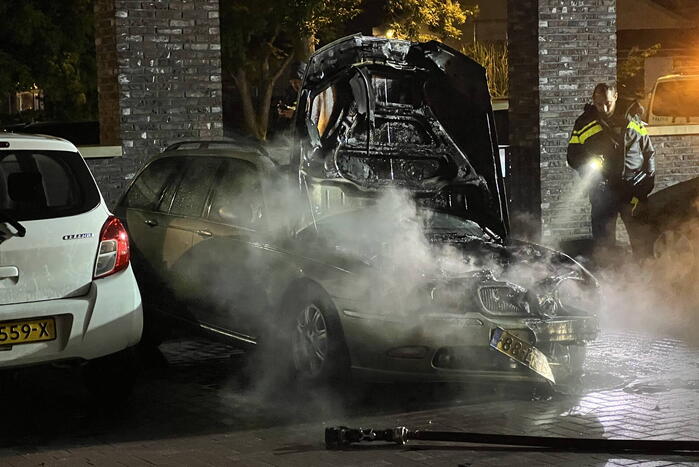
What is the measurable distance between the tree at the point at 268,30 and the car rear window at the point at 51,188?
21536 millimetres

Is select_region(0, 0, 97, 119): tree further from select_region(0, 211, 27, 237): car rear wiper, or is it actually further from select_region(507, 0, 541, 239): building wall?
select_region(0, 211, 27, 237): car rear wiper

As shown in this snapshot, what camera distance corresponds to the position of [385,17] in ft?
101

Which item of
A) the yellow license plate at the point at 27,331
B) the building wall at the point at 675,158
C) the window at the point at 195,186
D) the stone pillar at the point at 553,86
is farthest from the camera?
the building wall at the point at 675,158

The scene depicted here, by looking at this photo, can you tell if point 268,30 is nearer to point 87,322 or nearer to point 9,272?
point 87,322

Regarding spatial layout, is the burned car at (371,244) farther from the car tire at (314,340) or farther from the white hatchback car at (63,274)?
the white hatchback car at (63,274)

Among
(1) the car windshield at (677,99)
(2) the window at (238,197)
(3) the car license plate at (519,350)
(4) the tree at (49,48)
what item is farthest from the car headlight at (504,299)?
(4) the tree at (49,48)

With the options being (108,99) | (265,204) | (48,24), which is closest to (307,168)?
(265,204)

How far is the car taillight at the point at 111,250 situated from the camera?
7.53 meters

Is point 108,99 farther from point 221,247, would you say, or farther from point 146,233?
point 221,247

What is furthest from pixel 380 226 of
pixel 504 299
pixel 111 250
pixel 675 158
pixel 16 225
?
pixel 675 158

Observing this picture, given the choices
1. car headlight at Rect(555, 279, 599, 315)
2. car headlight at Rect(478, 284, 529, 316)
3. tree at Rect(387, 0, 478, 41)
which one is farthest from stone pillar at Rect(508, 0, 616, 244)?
tree at Rect(387, 0, 478, 41)

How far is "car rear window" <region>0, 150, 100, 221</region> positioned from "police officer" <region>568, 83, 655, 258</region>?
→ 22.5ft

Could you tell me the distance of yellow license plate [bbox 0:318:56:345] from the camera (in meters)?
7.09

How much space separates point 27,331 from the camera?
7.16 metres
